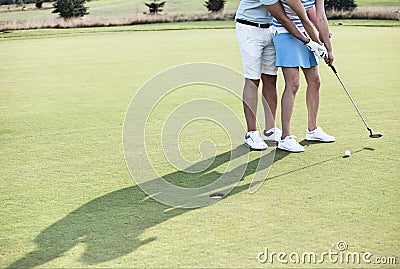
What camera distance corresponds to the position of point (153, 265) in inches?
148

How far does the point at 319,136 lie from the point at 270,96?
2.01 feet

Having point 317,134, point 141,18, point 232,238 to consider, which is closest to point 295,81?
point 317,134

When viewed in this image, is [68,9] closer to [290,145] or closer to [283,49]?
[283,49]

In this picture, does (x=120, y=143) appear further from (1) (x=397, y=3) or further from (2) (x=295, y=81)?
(1) (x=397, y=3)

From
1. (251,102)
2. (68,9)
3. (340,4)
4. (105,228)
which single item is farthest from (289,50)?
(340,4)

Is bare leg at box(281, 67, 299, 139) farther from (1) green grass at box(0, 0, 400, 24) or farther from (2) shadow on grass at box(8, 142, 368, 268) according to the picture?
(1) green grass at box(0, 0, 400, 24)

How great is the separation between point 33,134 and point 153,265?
3.95 meters

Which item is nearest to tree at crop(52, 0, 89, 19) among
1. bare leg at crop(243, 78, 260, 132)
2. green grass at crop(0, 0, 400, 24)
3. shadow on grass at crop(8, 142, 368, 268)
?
green grass at crop(0, 0, 400, 24)

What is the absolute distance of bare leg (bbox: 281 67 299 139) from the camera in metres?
6.33

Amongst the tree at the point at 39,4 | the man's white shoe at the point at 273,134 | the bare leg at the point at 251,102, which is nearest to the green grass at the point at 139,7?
the tree at the point at 39,4

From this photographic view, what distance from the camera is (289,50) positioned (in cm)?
627

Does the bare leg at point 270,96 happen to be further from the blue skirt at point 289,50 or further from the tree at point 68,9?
the tree at point 68,9

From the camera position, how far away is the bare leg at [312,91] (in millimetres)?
6547

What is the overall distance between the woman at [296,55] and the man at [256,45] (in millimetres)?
103
